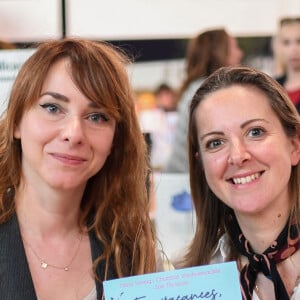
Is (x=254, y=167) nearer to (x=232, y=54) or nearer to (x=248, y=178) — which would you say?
(x=248, y=178)

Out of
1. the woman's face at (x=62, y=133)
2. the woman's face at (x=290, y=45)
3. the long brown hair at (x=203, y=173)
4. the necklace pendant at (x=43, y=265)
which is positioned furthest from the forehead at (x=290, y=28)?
the necklace pendant at (x=43, y=265)

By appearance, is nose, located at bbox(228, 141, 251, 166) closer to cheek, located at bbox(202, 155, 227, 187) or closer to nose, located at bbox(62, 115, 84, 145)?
cheek, located at bbox(202, 155, 227, 187)

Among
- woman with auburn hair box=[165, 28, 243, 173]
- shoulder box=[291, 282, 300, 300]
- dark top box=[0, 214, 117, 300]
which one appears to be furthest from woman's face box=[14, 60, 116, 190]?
woman with auburn hair box=[165, 28, 243, 173]

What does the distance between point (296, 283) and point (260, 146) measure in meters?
0.34

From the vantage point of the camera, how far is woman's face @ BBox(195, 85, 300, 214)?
128 cm

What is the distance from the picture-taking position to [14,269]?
125 centimetres

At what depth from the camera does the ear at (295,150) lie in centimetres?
138

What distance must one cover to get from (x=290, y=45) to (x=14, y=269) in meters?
2.39

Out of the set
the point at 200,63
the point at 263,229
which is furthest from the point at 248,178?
the point at 200,63

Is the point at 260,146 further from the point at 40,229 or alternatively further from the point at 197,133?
the point at 40,229

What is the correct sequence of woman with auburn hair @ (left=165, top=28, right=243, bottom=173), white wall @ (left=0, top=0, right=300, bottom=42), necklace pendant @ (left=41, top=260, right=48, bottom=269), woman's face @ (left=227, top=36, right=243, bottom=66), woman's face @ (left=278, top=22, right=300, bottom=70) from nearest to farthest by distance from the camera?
1. necklace pendant @ (left=41, top=260, right=48, bottom=269)
2. woman with auburn hair @ (left=165, top=28, right=243, bottom=173)
3. woman's face @ (left=227, top=36, right=243, bottom=66)
4. woman's face @ (left=278, top=22, right=300, bottom=70)
5. white wall @ (left=0, top=0, right=300, bottom=42)

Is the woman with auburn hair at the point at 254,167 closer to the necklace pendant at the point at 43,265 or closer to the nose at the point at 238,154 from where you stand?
the nose at the point at 238,154

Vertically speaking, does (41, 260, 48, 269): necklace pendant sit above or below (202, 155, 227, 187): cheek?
below

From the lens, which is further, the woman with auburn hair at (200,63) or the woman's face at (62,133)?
the woman with auburn hair at (200,63)
